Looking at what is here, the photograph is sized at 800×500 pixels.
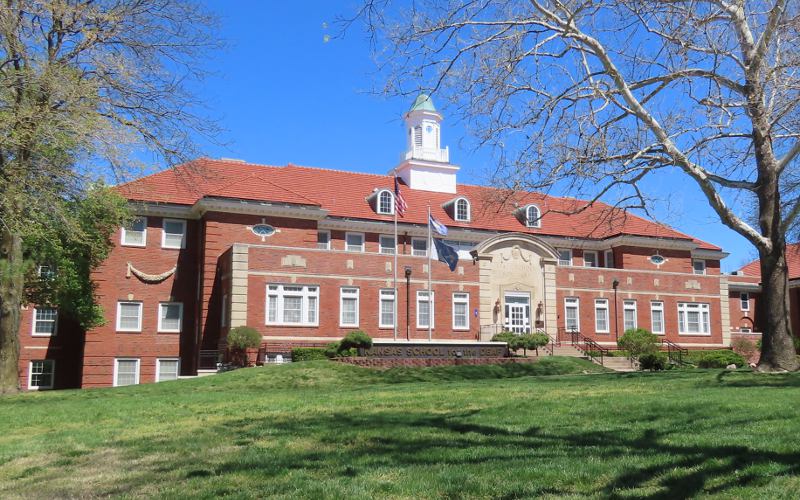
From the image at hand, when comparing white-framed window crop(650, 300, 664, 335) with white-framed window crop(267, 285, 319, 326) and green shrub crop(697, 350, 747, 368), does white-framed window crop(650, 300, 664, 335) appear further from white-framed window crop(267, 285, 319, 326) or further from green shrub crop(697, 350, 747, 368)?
white-framed window crop(267, 285, 319, 326)

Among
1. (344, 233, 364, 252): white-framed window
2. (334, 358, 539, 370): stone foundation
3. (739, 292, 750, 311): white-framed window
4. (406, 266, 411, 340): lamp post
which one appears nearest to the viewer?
(334, 358, 539, 370): stone foundation

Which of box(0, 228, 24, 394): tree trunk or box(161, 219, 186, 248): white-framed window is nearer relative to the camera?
box(0, 228, 24, 394): tree trunk

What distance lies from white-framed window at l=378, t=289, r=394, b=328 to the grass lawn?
65.3 ft

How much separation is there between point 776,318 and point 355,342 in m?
16.2

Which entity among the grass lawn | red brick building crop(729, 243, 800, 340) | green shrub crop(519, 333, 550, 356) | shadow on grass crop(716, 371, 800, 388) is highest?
red brick building crop(729, 243, 800, 340)

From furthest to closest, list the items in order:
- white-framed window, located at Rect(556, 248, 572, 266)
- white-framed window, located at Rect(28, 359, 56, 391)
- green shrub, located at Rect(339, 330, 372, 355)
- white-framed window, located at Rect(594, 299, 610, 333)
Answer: white-framed window, located at Rect(556, 248, 572, 266)
white-framed window, located at Rect(594, 299, 610, 333)
white-framed window, located at Rect(28, 359, 56, 391)
green shrub, located at Rect(339, 330, 372, 355)

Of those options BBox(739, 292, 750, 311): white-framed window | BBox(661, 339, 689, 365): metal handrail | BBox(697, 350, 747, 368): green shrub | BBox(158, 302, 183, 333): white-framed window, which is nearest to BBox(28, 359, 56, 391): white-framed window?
BBox(158, 302, 183, 333): white-framed window

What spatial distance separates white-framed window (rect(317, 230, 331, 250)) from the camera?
3875 centimetres

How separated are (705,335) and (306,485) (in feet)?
135

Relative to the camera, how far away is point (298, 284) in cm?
3391

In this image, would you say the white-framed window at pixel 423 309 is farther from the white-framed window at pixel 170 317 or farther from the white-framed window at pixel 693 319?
the white-framed window at pixel 693 319

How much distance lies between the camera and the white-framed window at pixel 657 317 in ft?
137

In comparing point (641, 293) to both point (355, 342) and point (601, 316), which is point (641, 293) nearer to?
point (601, 316)

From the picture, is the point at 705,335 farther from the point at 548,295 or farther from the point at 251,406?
the point at 251,406
